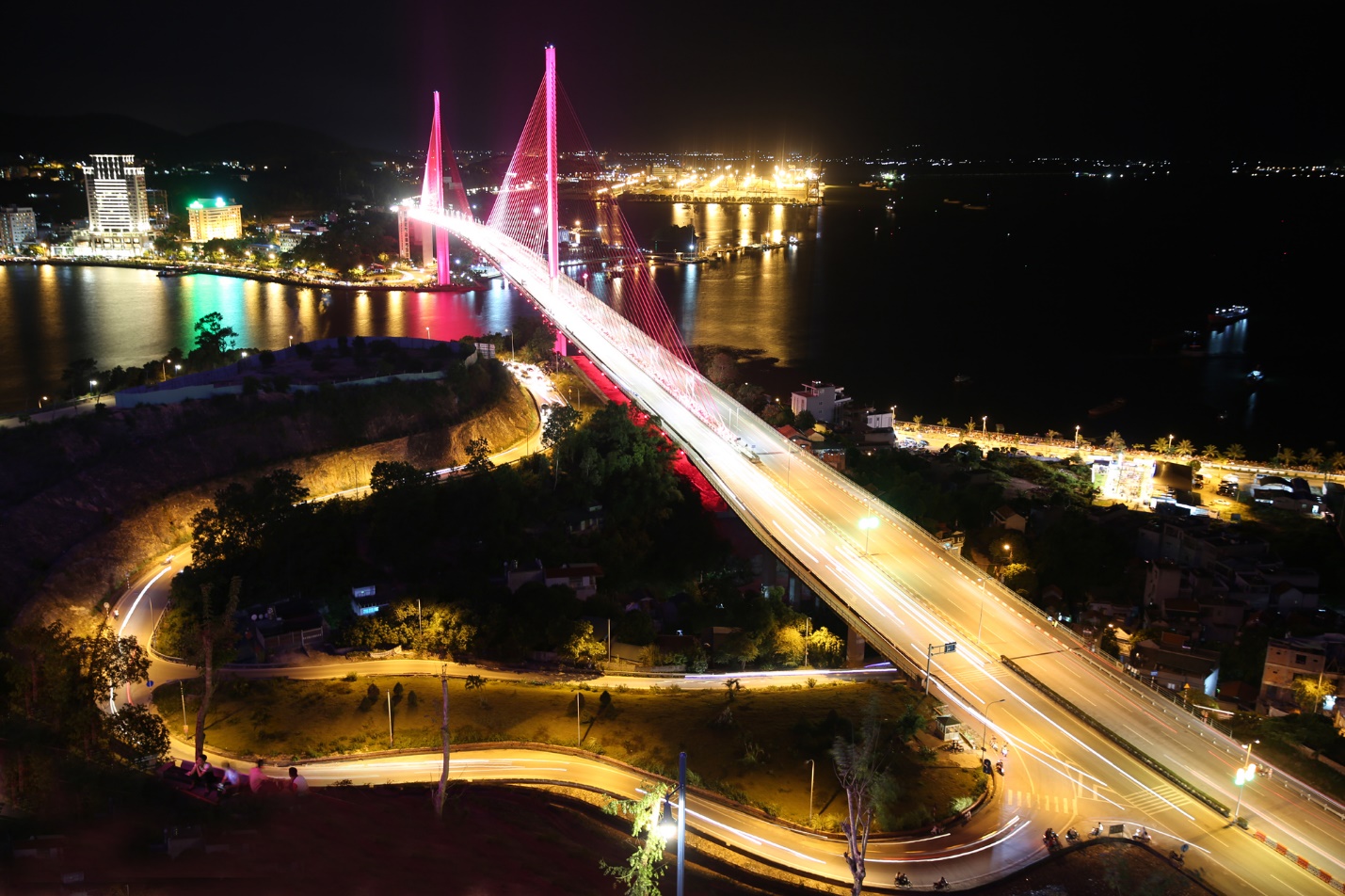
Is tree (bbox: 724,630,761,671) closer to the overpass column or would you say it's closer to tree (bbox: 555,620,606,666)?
the overpass column

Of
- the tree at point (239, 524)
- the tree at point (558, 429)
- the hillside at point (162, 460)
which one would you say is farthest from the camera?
the tree at point (558, 429)

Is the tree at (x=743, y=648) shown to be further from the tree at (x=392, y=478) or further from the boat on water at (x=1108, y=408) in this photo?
the boat on water at (x=1108, y=408)

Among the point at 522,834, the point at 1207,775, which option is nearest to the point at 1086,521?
the point at 1207,775

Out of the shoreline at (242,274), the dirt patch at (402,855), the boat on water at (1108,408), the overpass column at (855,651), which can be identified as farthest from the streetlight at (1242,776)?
the shoreline at (242,274)

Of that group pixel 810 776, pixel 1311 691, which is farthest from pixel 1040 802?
pixel 1311 691

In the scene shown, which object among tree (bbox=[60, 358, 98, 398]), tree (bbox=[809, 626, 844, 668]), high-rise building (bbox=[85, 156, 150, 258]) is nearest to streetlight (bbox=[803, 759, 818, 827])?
tree (bbox=[809, 626, 844, 668])
